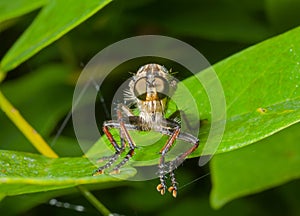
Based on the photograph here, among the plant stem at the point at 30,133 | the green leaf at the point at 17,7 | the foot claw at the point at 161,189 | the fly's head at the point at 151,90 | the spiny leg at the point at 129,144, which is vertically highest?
the green leaf at the point at 17,7

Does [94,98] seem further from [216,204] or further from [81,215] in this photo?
[216,204]

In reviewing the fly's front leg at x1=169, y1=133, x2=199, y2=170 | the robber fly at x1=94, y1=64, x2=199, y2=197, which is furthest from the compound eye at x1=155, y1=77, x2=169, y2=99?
the fly's front leg at x1=169, y1=133, x2=199, y2=170

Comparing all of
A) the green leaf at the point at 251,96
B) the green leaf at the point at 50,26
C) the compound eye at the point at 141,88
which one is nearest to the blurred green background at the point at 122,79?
the green leaf at the point at 50,26

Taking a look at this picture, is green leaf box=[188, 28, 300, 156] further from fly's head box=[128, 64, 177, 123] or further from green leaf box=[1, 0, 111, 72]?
green leaf box=[1, 0, 111, 72]

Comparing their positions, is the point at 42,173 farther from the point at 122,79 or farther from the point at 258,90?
the point at 122,79

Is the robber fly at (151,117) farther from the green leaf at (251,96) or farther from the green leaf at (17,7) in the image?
the green leaf at (17,7)

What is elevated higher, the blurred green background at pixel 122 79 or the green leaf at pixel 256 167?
the blurred green background at pixel 122 79

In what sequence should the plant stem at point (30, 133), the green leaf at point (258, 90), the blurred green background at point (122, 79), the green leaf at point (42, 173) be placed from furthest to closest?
the blurred green background at point (122, 79), the plant stem at point (30, 133), the green leaf at point (258, 90), the green leaf at point (42, 173)
